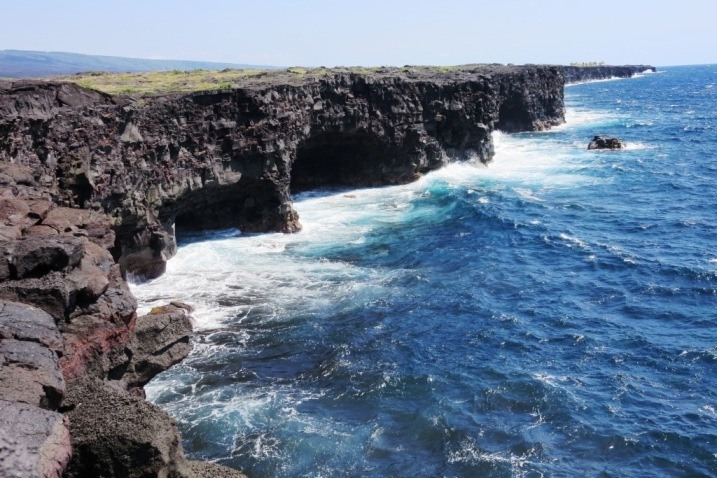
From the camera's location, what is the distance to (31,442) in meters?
12.1

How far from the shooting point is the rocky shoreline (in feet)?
47.3

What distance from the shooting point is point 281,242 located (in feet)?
158

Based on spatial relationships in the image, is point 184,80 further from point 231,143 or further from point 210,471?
point 210,471

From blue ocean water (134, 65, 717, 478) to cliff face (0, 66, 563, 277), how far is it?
3628mm

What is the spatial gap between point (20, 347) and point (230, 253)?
30791 millimetres

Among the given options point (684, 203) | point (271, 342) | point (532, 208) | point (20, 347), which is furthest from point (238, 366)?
point (684, 203)

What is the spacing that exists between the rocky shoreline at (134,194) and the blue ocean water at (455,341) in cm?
361

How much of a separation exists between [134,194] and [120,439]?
2661 cm

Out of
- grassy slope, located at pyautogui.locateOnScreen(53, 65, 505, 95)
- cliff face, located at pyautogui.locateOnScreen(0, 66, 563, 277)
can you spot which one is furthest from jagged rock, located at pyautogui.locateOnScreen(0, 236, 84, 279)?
grassy slope, located at pyautogui.locateOnScreen(53, 65, 505, 95)

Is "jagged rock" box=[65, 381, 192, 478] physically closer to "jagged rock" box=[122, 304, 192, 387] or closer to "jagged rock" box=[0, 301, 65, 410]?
"jagged rock" box=[0, 301, 65, 410]

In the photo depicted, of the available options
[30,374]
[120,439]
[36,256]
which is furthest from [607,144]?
[30,374]

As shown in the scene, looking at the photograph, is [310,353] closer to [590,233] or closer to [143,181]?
[143,181]

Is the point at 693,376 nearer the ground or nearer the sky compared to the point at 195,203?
nearer the ground

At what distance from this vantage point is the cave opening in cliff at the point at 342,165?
65.6 meters
